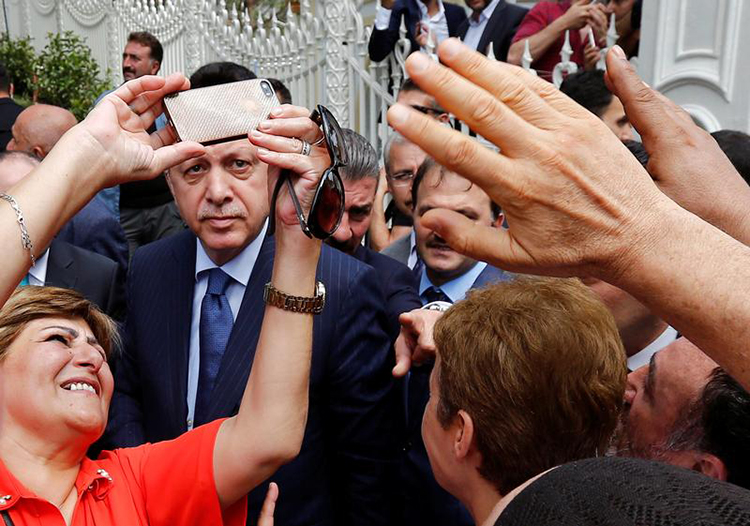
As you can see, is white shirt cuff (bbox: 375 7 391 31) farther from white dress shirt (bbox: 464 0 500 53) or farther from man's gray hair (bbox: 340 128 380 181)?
man's gray hair (bbox: 340 128 380 181)

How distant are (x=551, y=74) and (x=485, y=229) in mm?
4242

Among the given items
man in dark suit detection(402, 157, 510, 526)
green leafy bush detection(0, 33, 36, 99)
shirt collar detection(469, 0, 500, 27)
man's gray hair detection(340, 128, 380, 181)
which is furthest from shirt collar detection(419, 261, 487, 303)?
green leafy bush detection(0, 33, 36, 99)

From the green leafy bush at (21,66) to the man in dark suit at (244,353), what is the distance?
11.5 m

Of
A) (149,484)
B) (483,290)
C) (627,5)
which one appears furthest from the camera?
(627,5)

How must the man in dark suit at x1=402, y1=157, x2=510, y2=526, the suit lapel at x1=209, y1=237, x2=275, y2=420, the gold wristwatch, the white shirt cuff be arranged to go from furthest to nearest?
the white shirt cuff → the man in dark suit at x1=402, y1=157, x2=510, y2=526 → the suit lapel at x1=209, y1=237, x2=275, y2=420 → the gold wristwatch

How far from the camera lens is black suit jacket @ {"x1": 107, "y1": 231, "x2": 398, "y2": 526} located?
2141 millimetres

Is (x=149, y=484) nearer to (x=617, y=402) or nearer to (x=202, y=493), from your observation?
(x=202, y=493)

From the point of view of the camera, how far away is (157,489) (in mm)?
1855

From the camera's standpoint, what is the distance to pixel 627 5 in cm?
484

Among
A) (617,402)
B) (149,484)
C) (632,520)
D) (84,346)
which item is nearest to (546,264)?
(632,520)

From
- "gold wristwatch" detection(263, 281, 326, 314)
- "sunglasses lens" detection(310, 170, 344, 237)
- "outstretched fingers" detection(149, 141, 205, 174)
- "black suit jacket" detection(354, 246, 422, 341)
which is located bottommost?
"black suit jacket" detection(354, 246, 422, 341)

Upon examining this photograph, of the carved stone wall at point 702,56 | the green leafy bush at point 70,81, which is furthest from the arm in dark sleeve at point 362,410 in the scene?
the green leafy bush at point 70,81

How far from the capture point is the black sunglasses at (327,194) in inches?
62.7

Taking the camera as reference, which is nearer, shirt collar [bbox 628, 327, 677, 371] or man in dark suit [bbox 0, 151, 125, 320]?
shirt collar [bbox 628, 327, 677, 371]
